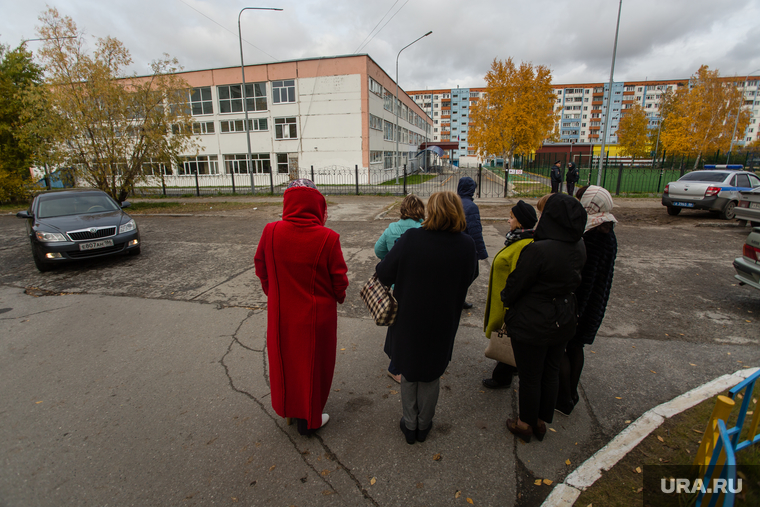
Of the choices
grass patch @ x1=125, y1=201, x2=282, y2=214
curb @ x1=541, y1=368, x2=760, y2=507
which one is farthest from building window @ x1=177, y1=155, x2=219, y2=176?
curb @ x1=541, y1=368, x2=760, y2=507

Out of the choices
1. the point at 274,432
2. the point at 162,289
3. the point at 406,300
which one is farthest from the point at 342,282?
the point at 162,289

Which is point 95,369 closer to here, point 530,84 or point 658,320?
point 658,320

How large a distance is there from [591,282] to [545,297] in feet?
2.06

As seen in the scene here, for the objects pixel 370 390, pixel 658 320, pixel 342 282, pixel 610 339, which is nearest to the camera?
pixel 342 282

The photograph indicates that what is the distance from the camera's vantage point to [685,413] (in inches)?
113

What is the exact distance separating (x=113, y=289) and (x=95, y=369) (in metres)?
2.99

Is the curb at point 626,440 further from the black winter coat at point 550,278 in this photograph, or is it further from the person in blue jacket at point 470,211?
the person in blue jacket at point 470,211

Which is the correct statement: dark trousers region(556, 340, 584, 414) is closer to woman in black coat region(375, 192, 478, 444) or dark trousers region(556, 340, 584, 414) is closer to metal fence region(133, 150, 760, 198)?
woman in black coat region(375, 192, 478, 444)

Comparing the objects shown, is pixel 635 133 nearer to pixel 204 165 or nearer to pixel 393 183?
pixel 393 183

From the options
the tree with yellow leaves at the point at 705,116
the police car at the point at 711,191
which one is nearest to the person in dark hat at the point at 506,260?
the police car at the point at 711,191

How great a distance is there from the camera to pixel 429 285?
2328 mm

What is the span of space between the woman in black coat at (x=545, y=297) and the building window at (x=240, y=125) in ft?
107

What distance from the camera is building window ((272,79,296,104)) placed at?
29969 millimetres

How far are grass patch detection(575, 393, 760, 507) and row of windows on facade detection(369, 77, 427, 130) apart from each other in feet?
88.4
